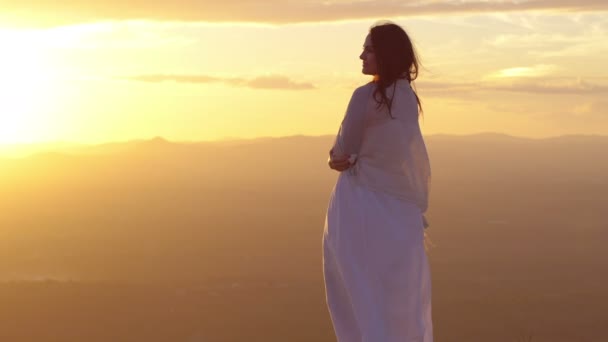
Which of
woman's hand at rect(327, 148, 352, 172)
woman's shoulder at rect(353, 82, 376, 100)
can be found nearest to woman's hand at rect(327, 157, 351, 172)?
woman's hand at rect(327, 148, 352, 172)

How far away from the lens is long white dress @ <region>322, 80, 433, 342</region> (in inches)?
204

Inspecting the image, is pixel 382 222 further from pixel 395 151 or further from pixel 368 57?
pixel 368 57

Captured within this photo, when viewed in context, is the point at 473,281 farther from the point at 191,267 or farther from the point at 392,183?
the point at 392,183

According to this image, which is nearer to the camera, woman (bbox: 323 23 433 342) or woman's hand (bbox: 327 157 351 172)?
woman (bbox: 323 23 433 342)

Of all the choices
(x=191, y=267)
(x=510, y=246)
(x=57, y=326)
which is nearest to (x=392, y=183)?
(x=57, y=326)

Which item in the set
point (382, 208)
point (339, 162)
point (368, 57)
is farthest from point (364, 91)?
point (382, 208)

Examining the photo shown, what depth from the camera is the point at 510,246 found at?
92062 mm

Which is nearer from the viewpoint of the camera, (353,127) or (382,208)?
(353,127)

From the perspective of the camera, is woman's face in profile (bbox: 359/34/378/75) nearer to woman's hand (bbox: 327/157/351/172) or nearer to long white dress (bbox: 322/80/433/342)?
long white dress (bbox: 322/80/433/342)

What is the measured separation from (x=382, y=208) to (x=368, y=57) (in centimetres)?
82

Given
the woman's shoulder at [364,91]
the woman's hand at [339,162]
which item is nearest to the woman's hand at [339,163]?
the woman's hand at [339,162]

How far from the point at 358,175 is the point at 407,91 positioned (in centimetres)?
53

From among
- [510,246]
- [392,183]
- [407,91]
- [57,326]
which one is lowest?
[510,246]

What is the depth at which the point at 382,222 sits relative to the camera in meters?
5.26
